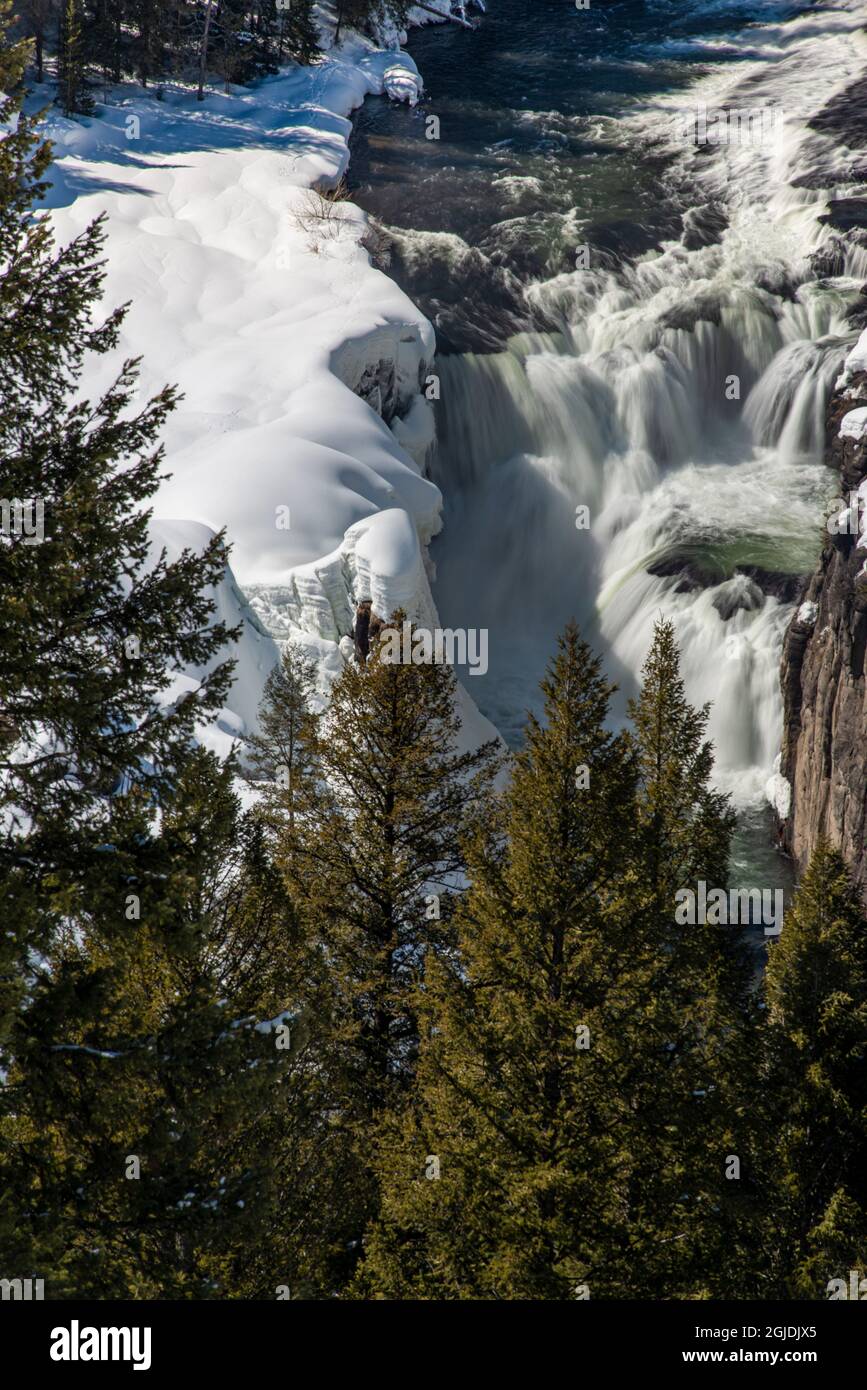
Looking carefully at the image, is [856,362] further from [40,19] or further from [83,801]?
[40,19]

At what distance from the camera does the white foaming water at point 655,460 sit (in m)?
36.6

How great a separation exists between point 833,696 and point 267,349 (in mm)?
18584

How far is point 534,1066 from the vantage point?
1362 centimetres

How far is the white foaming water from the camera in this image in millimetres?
36562

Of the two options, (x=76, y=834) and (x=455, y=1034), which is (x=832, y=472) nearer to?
(x=455, y=1034)

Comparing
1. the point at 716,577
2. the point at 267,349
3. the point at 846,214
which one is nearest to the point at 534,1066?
the point at 716,577

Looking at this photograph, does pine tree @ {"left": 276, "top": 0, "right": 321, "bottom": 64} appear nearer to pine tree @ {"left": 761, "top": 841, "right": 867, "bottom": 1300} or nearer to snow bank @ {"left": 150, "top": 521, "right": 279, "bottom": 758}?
snow bank @ {"left": 150, "top": 521, "right": 279, "bottom": 758}

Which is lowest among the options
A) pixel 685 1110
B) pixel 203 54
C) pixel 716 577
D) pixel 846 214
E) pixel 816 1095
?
pixel 816 1095

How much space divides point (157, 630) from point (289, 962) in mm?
5599

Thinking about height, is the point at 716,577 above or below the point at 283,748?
above

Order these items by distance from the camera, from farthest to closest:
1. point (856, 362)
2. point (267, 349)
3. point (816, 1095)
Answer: point (267, 349), point (856, 362), point (816, 1095)

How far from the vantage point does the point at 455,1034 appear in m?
13.8
